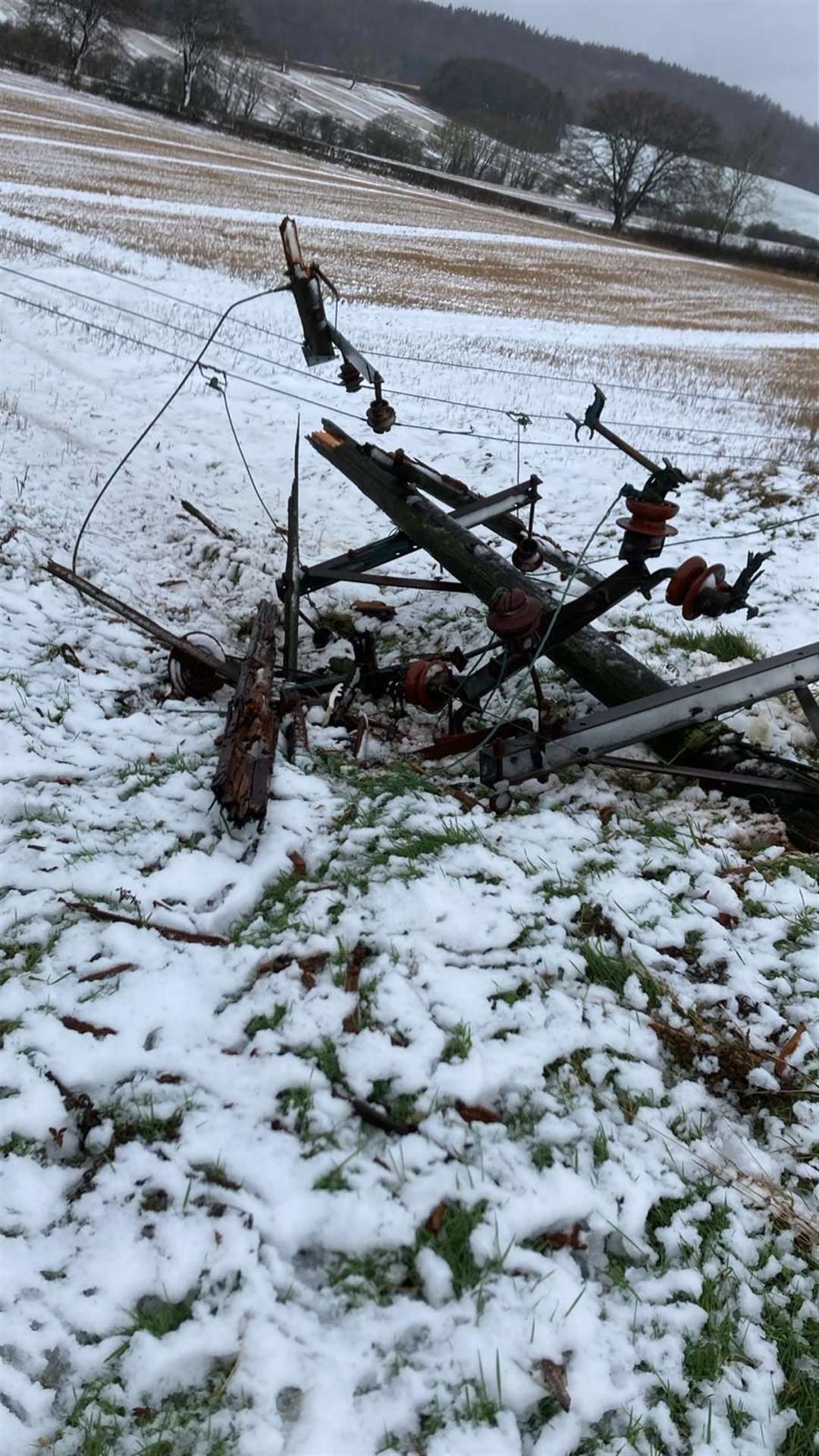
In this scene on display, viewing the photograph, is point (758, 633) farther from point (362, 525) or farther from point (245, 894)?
point (245, 894)

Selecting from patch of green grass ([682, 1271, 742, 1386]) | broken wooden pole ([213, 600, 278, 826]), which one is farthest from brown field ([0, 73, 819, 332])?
patch of green grass ([682, 1271, 742, 1386])

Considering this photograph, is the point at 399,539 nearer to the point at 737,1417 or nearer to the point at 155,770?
the point at 155,770

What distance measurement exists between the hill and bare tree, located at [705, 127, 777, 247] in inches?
2855

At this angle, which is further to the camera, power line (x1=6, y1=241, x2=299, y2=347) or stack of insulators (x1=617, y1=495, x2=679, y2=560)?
power line (x1=6, y1=241, x2=299, y2=347)

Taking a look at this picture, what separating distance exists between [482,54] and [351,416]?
8829 inches

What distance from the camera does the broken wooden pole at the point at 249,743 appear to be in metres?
3.66

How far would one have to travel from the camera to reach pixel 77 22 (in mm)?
Result: 68375

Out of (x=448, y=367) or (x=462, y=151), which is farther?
(x=462, y=151)

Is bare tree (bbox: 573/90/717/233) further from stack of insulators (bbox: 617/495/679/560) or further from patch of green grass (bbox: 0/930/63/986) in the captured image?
patch of green grass (bbox: 0/930/63/986)

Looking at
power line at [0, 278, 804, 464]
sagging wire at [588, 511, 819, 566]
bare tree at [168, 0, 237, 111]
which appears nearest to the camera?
sagging wire at [588, 511, 819, 566]

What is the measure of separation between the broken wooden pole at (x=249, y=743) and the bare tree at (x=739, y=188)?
79294mm

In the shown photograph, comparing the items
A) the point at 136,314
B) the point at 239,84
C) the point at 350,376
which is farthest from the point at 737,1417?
the point at 239,84

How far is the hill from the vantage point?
161125 millimetres

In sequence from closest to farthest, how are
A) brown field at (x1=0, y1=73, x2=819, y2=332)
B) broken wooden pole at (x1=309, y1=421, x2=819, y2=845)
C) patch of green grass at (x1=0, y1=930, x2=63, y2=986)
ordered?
patch of green grass at (x1=0, y1=930, x2=63, y2=986), broken wooden pole at (x1=309, y1=421, x2=819, y2=845), brown field at (x1=0, y1=73, x2=819, y2=332)
